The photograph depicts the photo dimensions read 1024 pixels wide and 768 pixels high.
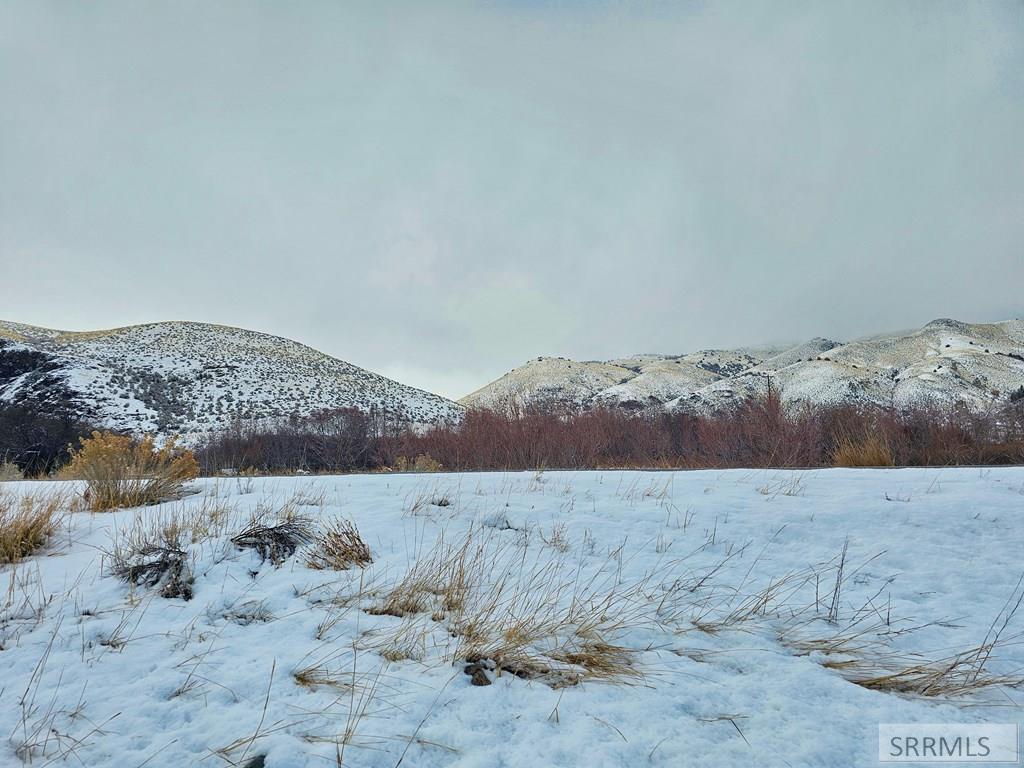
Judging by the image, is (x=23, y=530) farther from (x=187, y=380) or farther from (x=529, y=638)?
(x=187, y=380)

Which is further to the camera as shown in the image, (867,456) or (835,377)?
(835,377)

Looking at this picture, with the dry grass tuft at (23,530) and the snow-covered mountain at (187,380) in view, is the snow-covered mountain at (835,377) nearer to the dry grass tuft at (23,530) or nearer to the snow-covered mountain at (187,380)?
the dry grass tuft at (23,530)

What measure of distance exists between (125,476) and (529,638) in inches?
231

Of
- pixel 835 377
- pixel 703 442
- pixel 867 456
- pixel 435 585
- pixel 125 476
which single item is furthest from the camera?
pixel 835 377

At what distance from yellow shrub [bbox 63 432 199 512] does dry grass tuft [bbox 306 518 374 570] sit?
325cm

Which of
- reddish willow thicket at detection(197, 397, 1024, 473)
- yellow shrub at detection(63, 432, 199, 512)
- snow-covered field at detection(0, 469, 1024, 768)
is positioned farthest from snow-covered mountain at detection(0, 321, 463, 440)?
snow-covered field at detection(0, 469, 1024, 768)

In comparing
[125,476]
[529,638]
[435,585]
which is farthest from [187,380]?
[529,638]

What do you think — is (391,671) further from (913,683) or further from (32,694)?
(913,683)

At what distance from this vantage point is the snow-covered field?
1.84 metres

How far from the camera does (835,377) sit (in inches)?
1993

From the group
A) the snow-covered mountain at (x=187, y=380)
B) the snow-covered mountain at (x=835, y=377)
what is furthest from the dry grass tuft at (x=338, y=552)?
the snow-covered mountain at (x=187, y=380)

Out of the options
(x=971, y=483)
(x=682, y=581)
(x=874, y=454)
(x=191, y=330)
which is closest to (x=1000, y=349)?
(x=874, y=454)

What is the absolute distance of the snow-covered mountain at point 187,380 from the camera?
37.1m

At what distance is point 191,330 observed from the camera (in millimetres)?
63531
